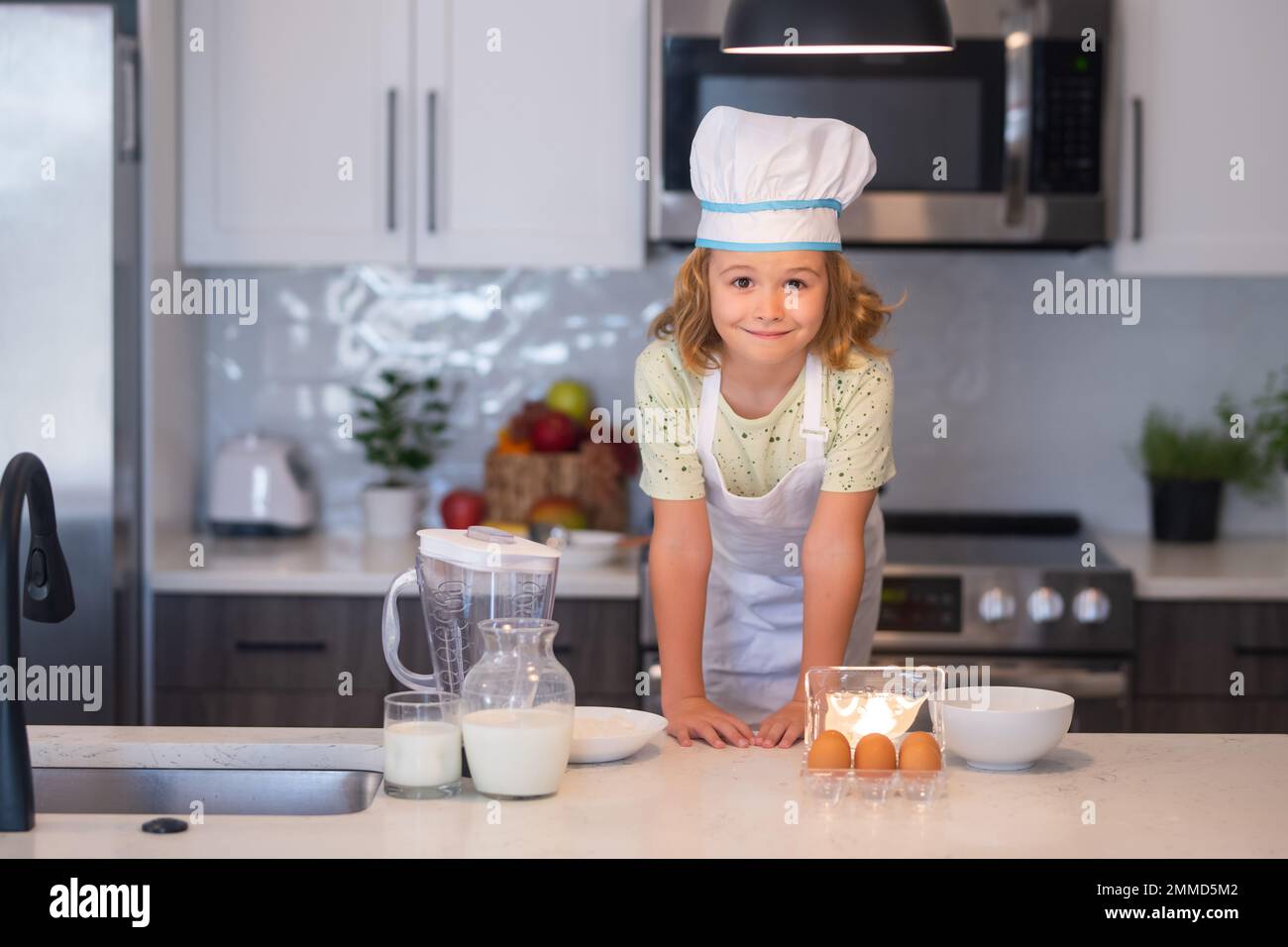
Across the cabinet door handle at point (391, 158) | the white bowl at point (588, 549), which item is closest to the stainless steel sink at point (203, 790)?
the white bowl at point (588, 549)

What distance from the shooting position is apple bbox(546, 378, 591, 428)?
3121 millimetres

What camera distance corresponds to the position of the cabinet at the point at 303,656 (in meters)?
2.66

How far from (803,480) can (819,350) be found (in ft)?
0.65

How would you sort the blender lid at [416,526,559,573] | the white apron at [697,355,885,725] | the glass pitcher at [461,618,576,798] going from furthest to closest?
the white apron at [697,355,885,725] → the blender lid at [416,526,559,573] → the glass pitcher at [461,618,576,798]

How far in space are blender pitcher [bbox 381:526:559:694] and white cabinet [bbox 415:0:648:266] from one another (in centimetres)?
153

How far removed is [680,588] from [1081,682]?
3.86ft

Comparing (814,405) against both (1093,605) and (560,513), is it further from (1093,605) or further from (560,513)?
(560,513)

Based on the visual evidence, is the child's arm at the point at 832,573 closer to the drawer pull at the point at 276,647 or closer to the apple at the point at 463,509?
the drawer pull at the point at 276,647

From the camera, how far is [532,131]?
2850 millimetres

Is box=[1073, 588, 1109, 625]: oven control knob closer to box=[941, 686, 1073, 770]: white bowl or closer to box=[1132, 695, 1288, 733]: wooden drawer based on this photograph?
box=[1132, 695, 1288, 733]: wooden drawer

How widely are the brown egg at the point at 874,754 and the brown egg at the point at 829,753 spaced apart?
0.04 ft

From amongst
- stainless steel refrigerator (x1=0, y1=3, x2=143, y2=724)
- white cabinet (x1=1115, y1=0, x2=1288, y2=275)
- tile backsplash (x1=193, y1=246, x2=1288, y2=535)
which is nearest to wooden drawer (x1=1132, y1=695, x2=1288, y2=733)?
tile backsplash (x1=193, y1=246, x2=1288, y2=535)

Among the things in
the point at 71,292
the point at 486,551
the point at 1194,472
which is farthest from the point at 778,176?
the point at 1194,472

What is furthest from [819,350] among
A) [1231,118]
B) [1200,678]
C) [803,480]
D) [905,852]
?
[1231,118]
